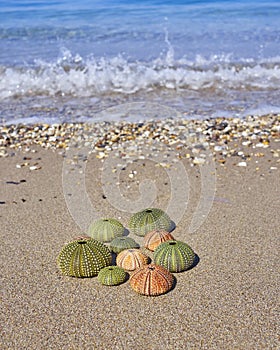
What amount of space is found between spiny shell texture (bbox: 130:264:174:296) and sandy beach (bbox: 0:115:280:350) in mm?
60

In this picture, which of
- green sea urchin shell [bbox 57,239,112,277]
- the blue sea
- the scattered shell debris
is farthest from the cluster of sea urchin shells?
the blue sea

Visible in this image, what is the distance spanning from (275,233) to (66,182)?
228 centimetres

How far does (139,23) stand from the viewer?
54.5ft

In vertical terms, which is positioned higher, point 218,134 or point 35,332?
point 35,332

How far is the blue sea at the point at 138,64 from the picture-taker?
847cm

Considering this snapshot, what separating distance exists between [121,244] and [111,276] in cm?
41

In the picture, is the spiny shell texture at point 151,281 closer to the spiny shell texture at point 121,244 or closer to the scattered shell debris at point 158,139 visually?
the spiny shell texture at point 121,244

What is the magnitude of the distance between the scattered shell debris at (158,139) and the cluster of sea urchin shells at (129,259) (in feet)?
5.50

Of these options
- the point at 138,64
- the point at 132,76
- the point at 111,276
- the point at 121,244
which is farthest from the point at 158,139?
the point at 138,64

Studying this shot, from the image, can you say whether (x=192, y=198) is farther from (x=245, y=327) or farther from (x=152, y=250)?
(x=245, y=327)

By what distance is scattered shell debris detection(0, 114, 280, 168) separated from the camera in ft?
18.9

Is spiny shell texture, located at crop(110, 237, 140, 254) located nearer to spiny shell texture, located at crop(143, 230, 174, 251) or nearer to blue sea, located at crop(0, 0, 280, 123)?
spiny shell texture, located at crop(143, 230, 174, 251)

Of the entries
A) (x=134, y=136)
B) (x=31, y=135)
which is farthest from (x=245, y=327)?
(x=31, y=135)

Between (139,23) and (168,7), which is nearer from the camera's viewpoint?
(139,23)
